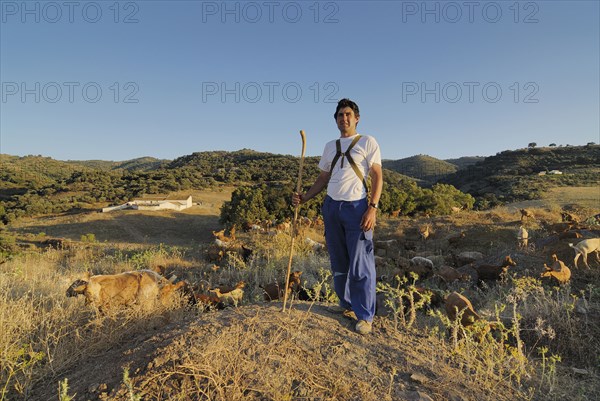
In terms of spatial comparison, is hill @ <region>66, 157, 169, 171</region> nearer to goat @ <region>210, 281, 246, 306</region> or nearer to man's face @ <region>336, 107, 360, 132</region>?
goat @ <region>210, 281, 246, 306</region>

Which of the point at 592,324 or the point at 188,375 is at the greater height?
the point at 188,375

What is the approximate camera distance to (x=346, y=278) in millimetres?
3098

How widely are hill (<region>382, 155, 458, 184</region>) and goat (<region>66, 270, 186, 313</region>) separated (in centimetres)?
5552

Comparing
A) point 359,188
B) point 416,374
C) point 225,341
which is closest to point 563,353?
point 416,374

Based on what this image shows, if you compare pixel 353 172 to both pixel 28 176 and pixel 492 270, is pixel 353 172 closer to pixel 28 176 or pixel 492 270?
pixel 492 270

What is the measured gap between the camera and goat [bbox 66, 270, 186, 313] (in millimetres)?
3227

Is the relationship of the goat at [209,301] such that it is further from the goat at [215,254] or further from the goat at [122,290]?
the goat at [215,254]

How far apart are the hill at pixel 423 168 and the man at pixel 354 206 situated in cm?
5535

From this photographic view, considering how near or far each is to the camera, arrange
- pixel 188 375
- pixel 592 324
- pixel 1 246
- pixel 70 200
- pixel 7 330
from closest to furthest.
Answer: pixel 188 375, pixel 7 330, pixel 592 324, pixel 1 246, pixel 70 200

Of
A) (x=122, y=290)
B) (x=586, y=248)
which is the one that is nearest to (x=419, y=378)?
(x=122, y=290)

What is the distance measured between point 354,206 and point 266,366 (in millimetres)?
1359

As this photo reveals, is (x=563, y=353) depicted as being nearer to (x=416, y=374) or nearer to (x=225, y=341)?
(x=416, y=374)

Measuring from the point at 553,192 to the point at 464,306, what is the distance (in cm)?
2411

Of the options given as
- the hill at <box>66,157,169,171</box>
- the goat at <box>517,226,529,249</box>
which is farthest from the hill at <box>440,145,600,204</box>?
the hill at <box>66,157,169,171</box>
